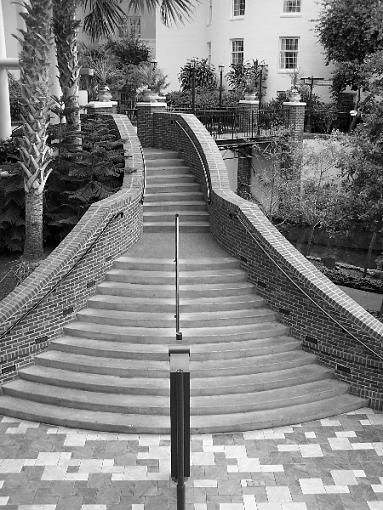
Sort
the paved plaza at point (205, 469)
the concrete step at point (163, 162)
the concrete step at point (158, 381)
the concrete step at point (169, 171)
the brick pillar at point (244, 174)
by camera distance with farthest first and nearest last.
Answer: the brick pillar at point (244, 174)
the concrete step at point (163, 162)
the concrete step at point (169, 171)
the concrete step at point (158, 381)
the paved plaza at point (205, 469)

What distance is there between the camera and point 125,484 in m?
7.40

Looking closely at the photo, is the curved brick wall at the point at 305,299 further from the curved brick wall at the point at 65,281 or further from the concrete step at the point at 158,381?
the curved brick wall at the point at 65,281

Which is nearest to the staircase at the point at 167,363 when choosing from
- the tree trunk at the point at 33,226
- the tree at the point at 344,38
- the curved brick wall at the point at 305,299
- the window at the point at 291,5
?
the curved brick wall at the point at 305,299

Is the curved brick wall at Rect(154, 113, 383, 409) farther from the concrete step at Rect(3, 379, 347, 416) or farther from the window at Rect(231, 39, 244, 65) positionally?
the window at Rect(231, 39, 244, 65)

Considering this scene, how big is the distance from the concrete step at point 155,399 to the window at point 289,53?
24.5 m

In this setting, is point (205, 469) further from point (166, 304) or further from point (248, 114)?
point (248, 114)

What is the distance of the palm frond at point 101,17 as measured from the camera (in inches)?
547

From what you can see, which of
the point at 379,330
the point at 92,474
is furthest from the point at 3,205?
the point at 379,330

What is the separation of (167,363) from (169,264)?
231 cm

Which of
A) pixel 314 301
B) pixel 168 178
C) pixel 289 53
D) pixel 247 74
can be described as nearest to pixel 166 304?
pixel 314 301

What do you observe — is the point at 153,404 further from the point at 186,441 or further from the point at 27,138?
the point at 27,138

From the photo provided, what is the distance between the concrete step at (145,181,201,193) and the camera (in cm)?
1392

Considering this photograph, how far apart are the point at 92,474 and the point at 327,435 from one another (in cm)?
310

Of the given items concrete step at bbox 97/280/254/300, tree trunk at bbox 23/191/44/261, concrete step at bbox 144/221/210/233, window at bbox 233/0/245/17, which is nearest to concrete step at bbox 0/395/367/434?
concrete step at bbox 97/280/254/300
